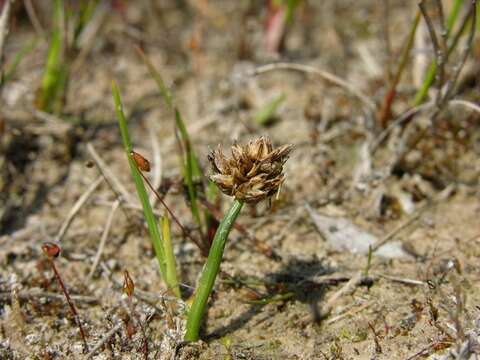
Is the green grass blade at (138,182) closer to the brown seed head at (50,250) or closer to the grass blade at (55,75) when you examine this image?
the brown seed head at (50,250)

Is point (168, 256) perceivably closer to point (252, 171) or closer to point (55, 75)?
point (252, 171)

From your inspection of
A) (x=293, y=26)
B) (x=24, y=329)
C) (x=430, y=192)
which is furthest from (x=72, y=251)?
(x=293, y=26)

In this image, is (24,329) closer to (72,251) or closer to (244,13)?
(72,251)

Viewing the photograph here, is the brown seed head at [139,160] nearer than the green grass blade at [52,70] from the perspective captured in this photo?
Yes

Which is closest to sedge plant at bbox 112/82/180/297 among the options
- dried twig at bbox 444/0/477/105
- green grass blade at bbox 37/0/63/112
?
green grass blade at bbox 37/0/63/112

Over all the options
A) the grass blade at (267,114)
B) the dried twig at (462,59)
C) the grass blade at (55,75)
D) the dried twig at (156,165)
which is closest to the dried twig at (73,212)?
the dried twig at (156,165)
